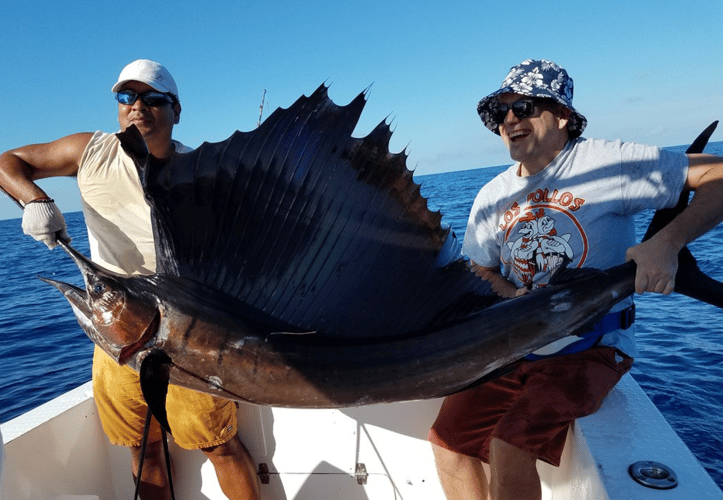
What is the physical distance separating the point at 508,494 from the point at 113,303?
144 cm

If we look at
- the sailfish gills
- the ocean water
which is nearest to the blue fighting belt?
the sailfish gills

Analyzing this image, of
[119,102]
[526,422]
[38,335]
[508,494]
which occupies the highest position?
[119,102]

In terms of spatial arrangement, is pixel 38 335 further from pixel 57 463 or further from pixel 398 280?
pixel 398 280

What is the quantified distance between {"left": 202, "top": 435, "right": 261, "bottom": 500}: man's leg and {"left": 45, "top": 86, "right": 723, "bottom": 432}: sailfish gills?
3.87ft

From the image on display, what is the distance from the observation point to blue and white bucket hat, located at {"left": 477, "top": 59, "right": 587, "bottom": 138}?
2.06m

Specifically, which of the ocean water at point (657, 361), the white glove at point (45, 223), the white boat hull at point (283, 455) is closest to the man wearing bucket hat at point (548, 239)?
the white boat hull at point (283, 455)

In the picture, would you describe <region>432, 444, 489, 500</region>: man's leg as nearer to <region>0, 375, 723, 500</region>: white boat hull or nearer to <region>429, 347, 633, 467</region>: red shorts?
<region>429, 347, 633, 467</region>: red shorts

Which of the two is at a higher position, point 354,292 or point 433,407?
point 354,292

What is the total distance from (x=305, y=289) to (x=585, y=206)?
127 centimetres

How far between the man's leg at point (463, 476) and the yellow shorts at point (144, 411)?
3.16 feet

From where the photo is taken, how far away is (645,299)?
→ 859 centimetres

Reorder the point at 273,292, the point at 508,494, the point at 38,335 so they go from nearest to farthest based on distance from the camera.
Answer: the point at 273,292
the point at 508,494
the point at 38,335

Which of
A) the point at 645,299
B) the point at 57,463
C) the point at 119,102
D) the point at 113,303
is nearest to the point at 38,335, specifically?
the point at 57,463

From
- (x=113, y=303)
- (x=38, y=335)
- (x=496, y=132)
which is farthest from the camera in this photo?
(x=38, y=335)
